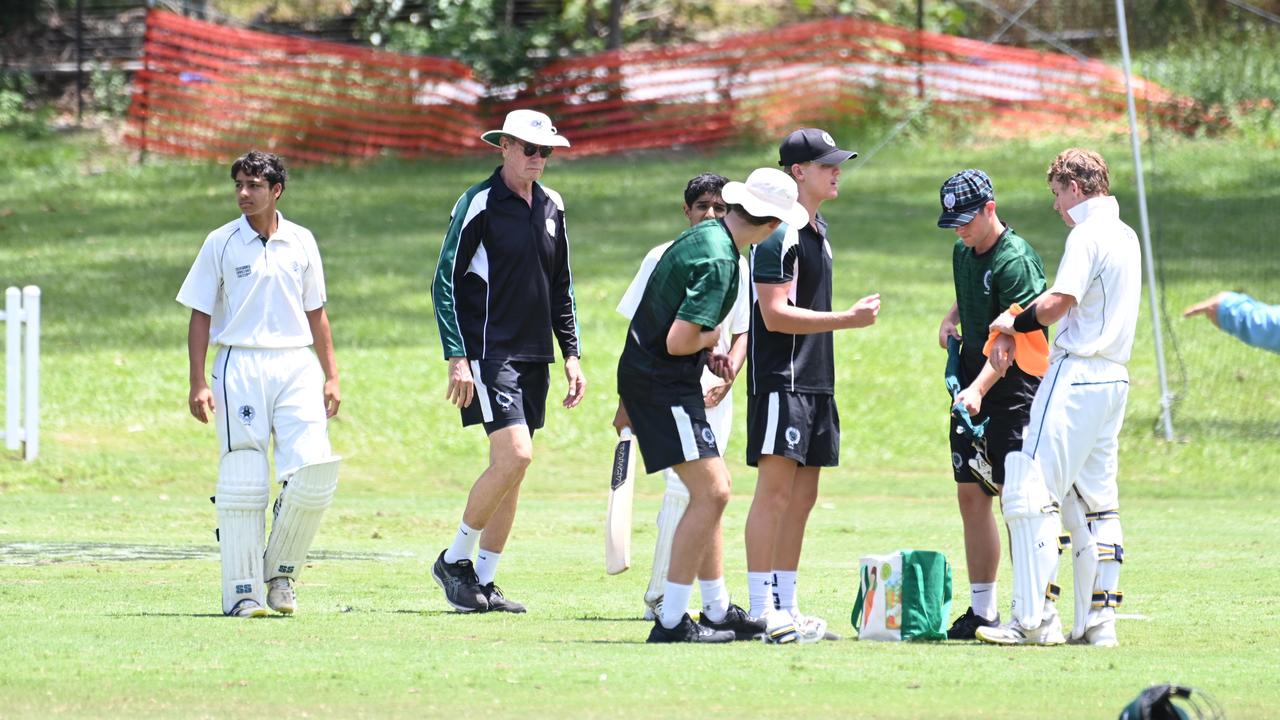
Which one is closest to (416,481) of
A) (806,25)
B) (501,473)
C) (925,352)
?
(925,352)

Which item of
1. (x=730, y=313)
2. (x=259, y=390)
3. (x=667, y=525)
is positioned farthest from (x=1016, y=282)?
(x=259, y=390)

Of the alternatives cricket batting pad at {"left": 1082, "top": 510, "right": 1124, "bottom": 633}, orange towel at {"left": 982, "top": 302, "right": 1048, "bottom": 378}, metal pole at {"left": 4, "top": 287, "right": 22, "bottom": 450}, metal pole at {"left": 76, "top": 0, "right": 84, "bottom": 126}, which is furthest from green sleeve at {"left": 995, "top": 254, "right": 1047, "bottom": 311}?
metal pole at {"left": 76, "top": 0, "right": 84, "bottom": 126}

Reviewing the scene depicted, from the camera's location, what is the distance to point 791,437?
25.8ft

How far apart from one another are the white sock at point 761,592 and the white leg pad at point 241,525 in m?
2.41

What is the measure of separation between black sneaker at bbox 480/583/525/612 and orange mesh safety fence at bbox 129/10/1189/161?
72.0 feet

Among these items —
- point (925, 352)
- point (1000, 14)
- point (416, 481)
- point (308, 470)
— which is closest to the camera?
point (308, 470)

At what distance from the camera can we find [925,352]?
19641 mm

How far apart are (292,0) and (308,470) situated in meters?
29.7

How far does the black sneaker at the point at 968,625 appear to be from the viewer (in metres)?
8.29

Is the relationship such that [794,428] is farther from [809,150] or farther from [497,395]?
[497,395]

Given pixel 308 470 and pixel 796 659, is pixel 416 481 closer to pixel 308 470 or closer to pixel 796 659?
pixel 308 470

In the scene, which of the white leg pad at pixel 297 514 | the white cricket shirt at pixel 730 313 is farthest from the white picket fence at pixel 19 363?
the white cricket shirt at pixel 730 313

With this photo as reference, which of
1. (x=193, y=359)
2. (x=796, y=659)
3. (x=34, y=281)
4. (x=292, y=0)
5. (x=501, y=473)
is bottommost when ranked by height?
(x=796, y=659)

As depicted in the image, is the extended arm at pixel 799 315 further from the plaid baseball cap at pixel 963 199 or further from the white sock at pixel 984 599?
the white sock at pixel 984 599
